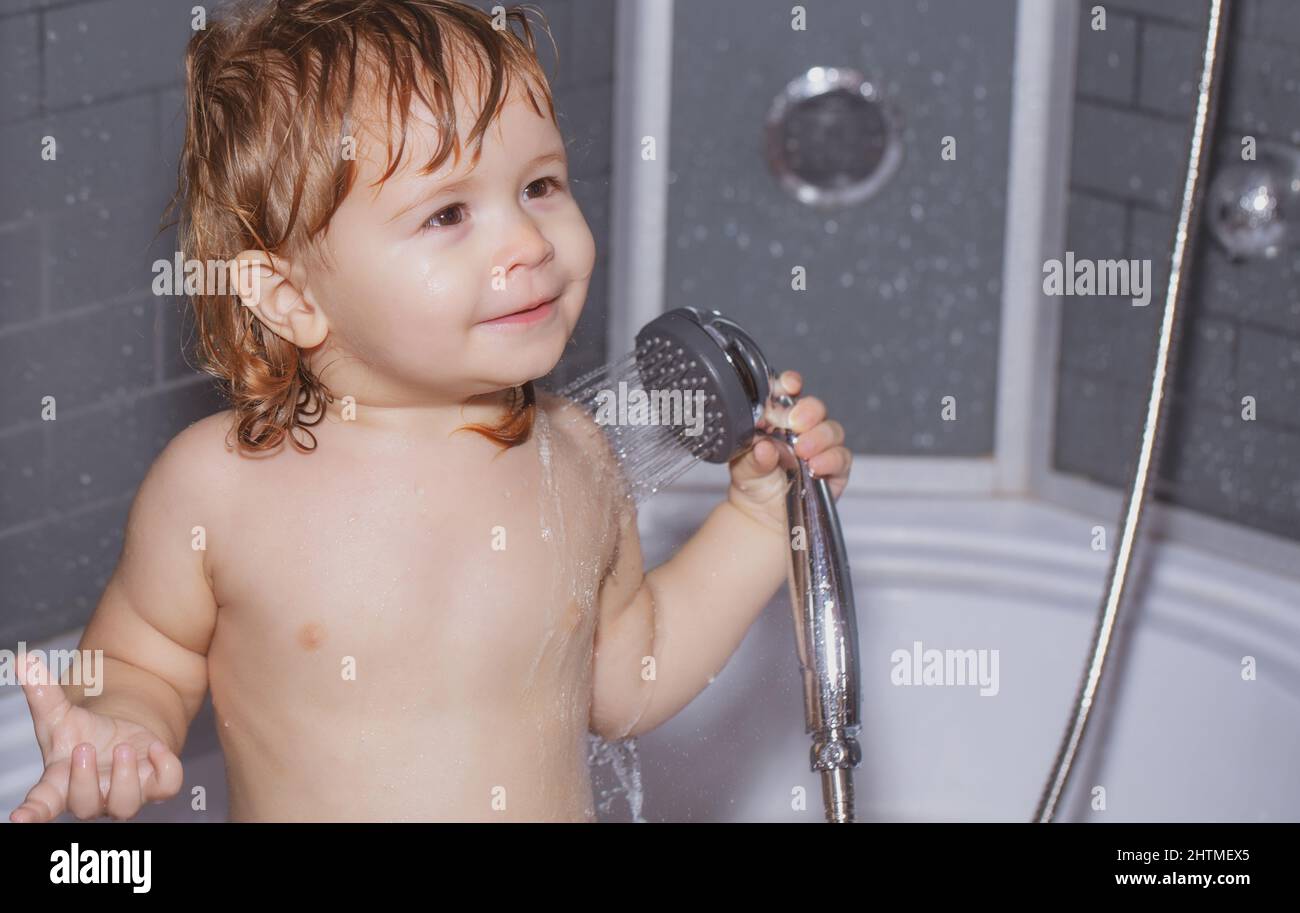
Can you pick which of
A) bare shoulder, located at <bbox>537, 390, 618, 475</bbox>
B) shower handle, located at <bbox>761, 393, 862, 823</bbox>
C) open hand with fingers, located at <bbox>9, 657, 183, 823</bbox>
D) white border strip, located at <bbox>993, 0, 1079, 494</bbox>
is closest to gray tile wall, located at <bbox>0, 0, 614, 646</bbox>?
bare shoulder, located at <bbox>537, 390, 618, 475</bbox>

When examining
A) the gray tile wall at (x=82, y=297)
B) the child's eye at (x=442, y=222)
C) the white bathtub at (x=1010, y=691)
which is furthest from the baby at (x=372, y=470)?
the white bathtub at (x=1010, y=691)

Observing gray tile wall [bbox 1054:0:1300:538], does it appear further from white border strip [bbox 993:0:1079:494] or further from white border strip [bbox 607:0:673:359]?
white border strip [bbox 607:0:673:359]

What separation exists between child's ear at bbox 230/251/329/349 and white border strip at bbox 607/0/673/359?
2.04 ft

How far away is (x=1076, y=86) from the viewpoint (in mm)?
1331

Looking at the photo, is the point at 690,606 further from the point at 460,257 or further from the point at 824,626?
the point at 460,257

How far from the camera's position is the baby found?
72cm

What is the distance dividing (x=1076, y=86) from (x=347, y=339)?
77 cm

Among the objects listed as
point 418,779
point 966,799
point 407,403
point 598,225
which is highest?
point 598,225

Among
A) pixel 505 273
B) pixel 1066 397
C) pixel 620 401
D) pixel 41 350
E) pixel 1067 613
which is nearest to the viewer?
pixel 505 273

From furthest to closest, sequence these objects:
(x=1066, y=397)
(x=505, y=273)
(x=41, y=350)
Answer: (x=1066, y=397) < (x=41, y=350) < (x=505, y=273)

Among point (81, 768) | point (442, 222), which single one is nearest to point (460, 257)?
point (442, 222)

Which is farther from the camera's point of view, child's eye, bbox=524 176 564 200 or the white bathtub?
the white bathtub
